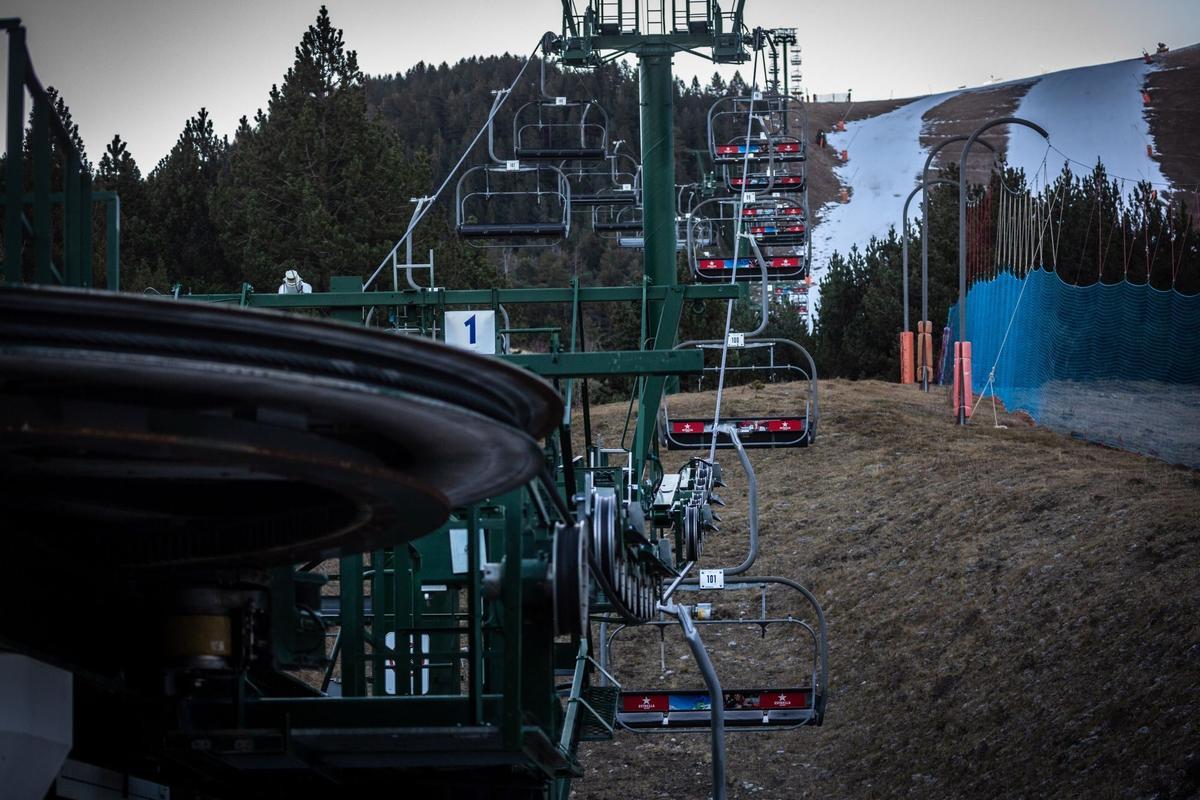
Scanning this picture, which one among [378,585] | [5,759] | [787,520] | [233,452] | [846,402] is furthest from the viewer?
[846,402]

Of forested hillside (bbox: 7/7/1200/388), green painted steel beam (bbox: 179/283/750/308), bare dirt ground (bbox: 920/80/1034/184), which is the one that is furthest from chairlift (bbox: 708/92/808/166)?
bare dirt ground (bbox: 920/80/1034/184)

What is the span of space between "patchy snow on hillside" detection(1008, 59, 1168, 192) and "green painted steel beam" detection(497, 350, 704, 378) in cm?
8381

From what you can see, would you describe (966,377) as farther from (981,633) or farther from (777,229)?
(981,633)

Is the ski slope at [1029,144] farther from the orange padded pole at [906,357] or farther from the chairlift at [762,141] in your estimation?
the chairlift at [762,141]

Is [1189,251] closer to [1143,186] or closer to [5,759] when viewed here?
[1143,186]

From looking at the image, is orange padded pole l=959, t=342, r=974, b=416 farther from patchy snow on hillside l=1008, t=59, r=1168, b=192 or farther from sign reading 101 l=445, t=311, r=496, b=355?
patchy snow on hillside l=1008, t=59, r=1168, b=192

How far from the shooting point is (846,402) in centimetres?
3722

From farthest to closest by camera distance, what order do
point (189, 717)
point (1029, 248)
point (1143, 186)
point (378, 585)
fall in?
1. point (1143, 186)
2. point (1029, 248)
3. point (378, 585)
4. point (189, 717)

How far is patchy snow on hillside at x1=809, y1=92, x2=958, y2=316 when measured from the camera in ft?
358

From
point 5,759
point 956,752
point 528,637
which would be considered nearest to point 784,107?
point 956,752

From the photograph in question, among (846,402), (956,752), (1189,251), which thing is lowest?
(956,752)

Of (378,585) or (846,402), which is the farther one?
(846,402)

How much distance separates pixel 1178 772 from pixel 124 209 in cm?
4092

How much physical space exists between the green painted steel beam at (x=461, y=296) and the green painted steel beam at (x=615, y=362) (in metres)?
3.06
